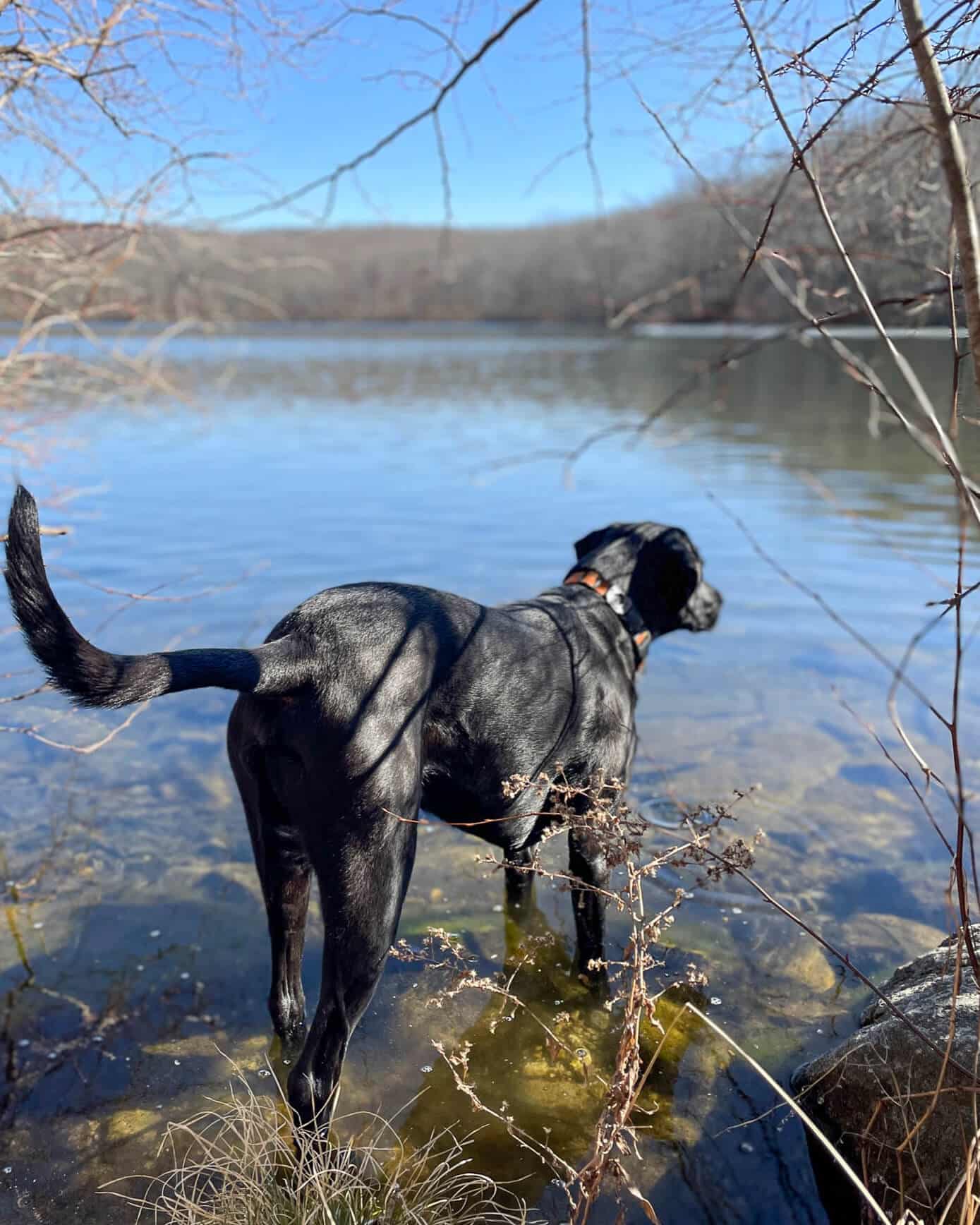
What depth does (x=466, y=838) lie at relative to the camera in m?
4.90

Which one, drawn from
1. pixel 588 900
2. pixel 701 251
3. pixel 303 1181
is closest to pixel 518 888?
pixel 588 900

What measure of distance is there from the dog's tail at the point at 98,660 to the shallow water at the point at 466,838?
2.68 feet

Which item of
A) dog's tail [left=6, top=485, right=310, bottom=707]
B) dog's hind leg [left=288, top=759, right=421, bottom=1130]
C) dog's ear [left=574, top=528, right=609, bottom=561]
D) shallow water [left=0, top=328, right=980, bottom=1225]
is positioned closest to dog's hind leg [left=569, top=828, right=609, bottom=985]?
shallow water [left=0, top=328, right=980, bottom=1225]

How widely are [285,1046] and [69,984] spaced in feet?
3.25

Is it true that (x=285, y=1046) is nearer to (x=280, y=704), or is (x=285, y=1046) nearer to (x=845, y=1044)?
(x=280, y=704)

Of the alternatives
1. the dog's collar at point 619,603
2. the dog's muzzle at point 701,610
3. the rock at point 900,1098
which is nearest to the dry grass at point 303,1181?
the rock at point 900,1098

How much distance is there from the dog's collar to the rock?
1.56m

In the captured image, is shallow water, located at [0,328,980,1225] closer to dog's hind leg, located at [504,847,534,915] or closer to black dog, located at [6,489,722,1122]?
dog's hind leg, located at [504,847,534,915]

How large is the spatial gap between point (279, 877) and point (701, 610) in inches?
90.2

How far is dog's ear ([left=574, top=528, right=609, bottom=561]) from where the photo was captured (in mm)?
4262

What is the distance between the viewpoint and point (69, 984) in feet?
12.0

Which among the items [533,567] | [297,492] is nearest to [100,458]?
[297,492]

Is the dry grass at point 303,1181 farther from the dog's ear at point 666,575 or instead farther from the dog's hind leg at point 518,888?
the dog's ear at point 666,575

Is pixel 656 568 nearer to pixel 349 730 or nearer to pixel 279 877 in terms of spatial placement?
pixel 349 730
